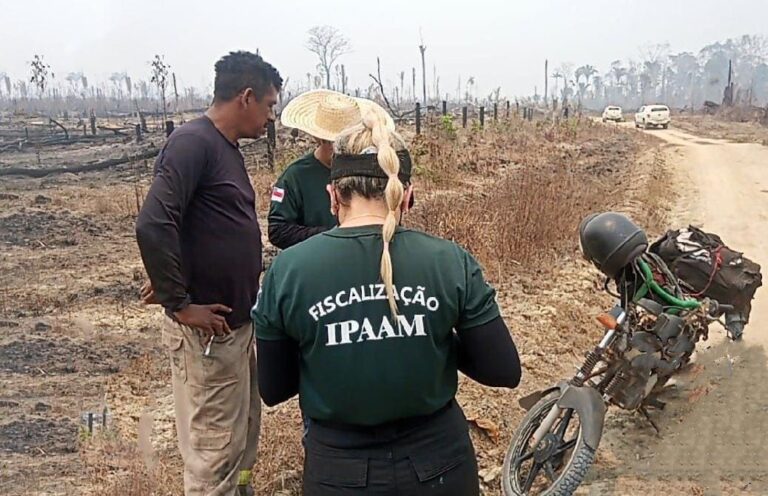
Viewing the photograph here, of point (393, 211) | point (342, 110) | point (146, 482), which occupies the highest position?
point (342, 110)

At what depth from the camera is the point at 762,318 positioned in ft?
18.9

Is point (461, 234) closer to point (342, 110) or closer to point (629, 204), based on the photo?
point (342, 110)

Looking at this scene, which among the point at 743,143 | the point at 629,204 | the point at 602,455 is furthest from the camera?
the point at 743,143

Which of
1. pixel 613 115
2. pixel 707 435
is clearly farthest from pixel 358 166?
pixel 613 115

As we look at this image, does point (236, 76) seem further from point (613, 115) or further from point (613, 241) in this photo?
point (613, 115)

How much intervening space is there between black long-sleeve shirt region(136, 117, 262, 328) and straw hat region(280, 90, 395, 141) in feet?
1.38

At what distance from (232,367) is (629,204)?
8946 mm

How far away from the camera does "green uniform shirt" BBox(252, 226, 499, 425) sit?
1.45m

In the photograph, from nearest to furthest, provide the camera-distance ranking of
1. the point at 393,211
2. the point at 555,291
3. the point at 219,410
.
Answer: the point at 393,211
the point at 219,410
the point at 555,291

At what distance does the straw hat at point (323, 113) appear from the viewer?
9.59 ft

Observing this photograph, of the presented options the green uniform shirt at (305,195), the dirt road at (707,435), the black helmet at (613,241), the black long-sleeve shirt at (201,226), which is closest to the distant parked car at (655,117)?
the dirt road at (707,435)

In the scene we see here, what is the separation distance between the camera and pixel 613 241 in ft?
11.0

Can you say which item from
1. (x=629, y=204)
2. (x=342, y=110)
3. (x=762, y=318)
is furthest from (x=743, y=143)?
(x=342, y=110)

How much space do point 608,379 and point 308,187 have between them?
68.5 inches
